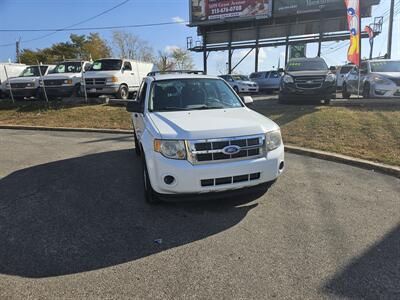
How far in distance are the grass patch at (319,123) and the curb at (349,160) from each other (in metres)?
0.24

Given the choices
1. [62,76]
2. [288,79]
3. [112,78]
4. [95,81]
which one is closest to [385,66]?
[288,79]

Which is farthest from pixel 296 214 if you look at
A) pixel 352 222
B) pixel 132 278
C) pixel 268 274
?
pixel 132 278

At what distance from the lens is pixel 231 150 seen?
3.90m

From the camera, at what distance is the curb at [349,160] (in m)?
5.77

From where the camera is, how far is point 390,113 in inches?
372

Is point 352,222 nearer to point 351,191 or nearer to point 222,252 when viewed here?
point 351,191

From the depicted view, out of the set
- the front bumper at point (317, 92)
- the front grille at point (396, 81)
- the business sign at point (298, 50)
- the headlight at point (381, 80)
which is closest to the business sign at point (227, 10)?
the business sign at point (298, 50)

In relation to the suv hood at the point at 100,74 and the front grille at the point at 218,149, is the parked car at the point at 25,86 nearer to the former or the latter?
the suv hood at the point at 100,74

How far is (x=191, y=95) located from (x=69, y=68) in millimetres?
13273

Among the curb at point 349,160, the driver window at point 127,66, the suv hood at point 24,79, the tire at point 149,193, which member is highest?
the driver window at point 127,66

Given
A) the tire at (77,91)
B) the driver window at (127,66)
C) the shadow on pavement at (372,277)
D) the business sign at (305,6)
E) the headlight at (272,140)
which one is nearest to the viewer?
the shadow on pavement at (372,277)

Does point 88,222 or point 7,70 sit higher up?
point 7,70

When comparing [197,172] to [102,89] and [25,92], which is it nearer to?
[102,89]

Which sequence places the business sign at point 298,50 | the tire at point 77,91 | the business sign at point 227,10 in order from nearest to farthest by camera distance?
the tire at point 77,91, the business sign at point 227,10, the business sign at point 298,50
